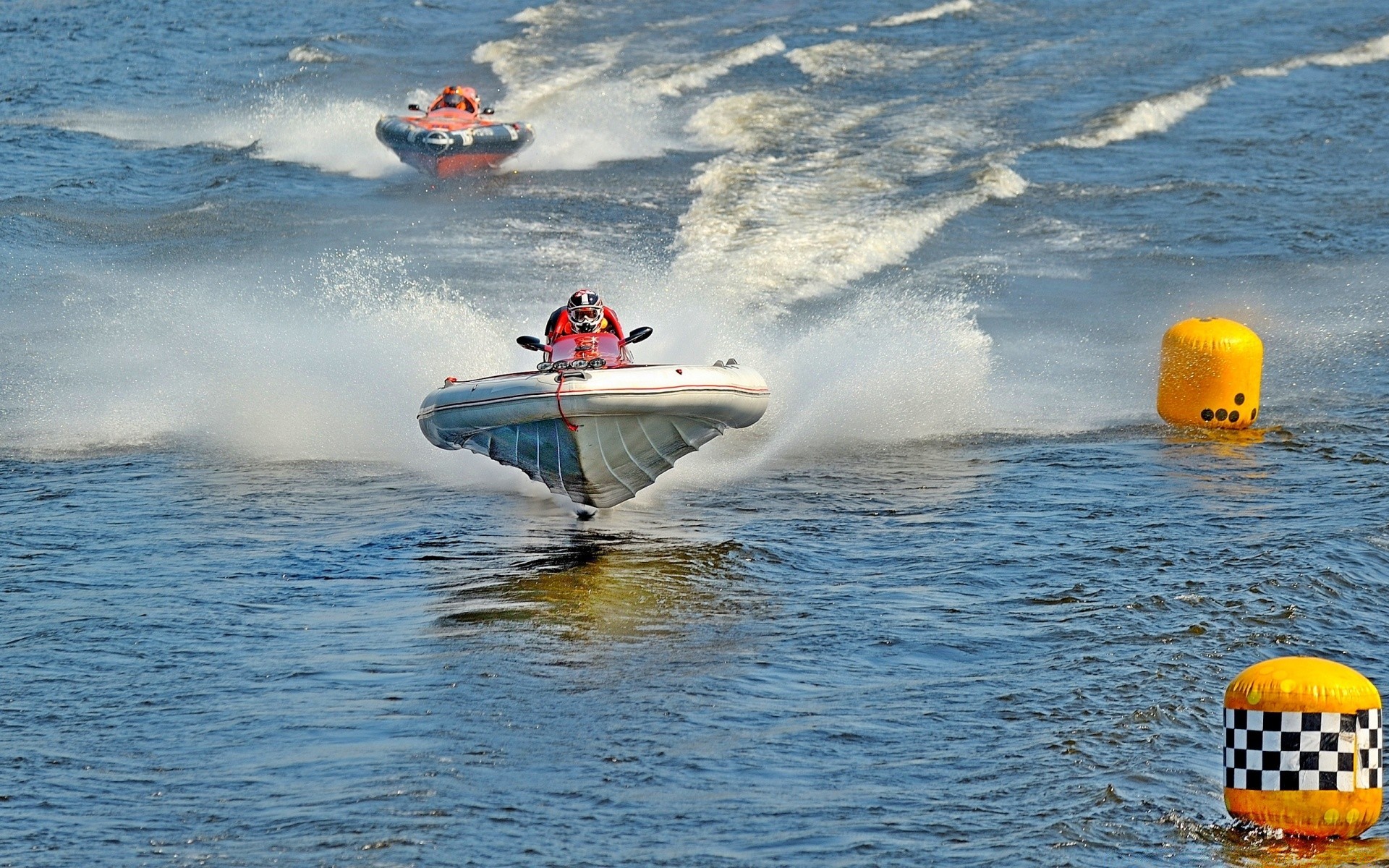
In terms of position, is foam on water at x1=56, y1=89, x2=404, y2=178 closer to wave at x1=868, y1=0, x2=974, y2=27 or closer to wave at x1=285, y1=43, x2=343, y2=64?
wave at x1=285, y1=43, x2=343, y2=64

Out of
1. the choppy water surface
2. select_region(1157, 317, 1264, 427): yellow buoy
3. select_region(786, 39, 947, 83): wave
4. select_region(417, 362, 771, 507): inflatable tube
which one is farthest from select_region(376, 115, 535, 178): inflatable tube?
select_region(417, 362, 771, 507): inflatable tube

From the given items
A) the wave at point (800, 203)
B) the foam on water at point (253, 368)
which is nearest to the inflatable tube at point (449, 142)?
the wave at point (800, 203)

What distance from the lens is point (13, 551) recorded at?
13492 mm

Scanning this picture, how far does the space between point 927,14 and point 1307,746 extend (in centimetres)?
3429

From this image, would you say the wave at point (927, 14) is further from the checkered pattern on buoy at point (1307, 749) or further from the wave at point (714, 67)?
the checkered pattern on buoy at point (1307, 749)

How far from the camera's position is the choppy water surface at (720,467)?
8.97 metres

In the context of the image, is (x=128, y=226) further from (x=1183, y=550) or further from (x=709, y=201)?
(x=1183, y=550)

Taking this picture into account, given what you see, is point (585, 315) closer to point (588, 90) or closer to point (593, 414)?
point (593, 414)

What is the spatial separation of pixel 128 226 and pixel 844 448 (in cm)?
1414

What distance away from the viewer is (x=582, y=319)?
14422 mm

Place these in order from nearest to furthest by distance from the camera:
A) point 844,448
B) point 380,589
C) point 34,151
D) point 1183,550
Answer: point 380,589 < point 1183,550 < point 844,448 < point 34,151

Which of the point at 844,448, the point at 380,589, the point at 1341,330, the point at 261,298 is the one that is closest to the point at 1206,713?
the point at 380,589

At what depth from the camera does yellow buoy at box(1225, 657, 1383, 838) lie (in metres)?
7.55

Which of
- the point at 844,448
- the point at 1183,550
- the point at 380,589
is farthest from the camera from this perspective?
the point at 844,448
